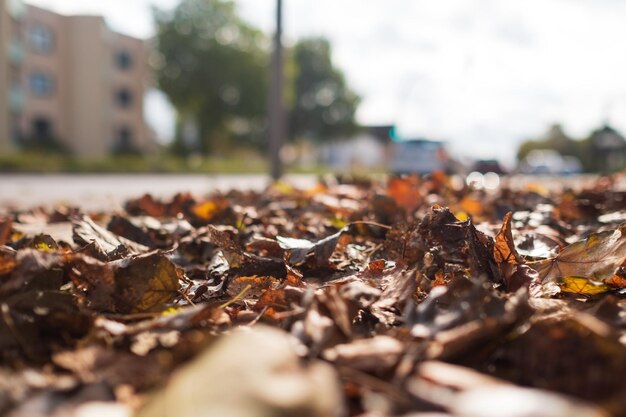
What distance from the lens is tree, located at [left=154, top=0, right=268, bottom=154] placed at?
4997 centimetres

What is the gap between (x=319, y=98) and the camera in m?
70.7

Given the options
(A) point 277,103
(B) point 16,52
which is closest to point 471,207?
(A) point 277,103

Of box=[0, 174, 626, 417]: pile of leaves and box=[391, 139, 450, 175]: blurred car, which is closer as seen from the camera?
box=[0, 174, 626, 417]: pile of leaves

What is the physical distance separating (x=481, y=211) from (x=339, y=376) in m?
2.28

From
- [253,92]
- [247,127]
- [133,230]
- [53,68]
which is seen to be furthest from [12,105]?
[133,230]

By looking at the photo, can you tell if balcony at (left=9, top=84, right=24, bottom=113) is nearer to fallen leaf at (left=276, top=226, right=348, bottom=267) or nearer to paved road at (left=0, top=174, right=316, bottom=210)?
paved road at (left=0, top=174, right=316, bottom=210)

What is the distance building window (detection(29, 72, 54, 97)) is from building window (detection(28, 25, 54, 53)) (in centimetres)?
189

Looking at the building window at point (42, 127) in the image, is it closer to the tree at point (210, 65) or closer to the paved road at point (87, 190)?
the tree at point (210, 65)

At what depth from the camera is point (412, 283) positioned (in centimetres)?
148

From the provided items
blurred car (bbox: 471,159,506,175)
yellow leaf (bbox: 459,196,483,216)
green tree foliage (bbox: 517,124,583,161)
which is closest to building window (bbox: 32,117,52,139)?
blurred car (bbox: 471,159,506,175)

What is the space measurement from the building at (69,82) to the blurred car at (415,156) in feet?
105

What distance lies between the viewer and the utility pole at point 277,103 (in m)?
9.83

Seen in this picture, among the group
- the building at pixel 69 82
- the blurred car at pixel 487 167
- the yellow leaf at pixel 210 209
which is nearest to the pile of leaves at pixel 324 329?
the yellow leaf at pixel 210 209

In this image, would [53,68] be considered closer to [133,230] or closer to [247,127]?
[247,127]
